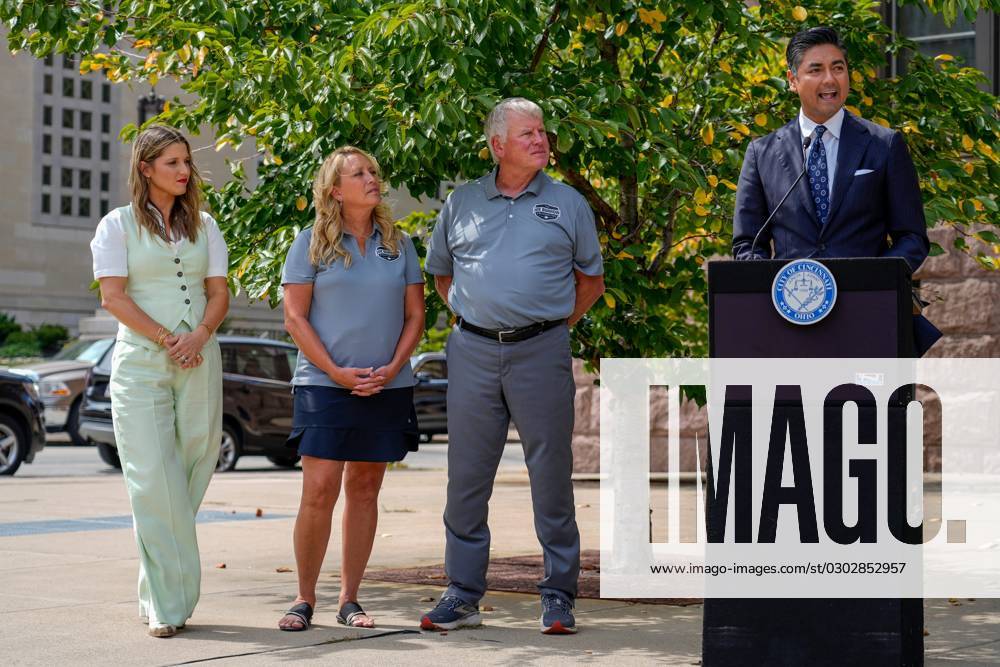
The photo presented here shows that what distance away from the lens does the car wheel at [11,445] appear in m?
16.7

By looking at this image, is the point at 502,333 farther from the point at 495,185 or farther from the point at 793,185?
the point at 793,185

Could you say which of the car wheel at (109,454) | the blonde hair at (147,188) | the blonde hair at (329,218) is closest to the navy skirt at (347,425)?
the blonde hair at (329,218)

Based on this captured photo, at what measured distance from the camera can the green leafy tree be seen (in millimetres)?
5969

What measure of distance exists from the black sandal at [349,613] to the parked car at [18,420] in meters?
→ 11.8

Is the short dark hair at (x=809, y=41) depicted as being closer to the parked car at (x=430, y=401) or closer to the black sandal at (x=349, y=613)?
the black sandal at (x=349, y=613)

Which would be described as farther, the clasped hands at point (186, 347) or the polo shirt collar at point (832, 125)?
the clasped hands at point (186, 347)

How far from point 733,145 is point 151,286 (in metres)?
3.02

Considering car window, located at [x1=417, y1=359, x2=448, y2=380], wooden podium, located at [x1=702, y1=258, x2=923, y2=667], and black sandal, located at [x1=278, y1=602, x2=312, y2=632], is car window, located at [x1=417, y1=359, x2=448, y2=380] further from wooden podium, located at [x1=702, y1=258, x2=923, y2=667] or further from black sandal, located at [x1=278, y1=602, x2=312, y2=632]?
wooden podium, located at [x1=702, y1=258, x2=923, y2=667]

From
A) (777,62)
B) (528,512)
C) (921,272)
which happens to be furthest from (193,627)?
(921,272)

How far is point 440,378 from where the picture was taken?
29.2 meters

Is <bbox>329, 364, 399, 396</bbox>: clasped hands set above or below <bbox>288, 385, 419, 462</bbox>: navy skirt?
above

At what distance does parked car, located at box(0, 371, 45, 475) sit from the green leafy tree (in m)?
9.60

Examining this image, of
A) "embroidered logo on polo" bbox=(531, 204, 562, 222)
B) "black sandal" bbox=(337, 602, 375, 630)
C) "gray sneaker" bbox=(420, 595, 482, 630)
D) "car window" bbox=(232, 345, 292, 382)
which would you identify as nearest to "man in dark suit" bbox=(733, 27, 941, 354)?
"embroidered logo on polo" bbox=(531, 204, 562, 222)

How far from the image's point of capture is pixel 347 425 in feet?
19.4
